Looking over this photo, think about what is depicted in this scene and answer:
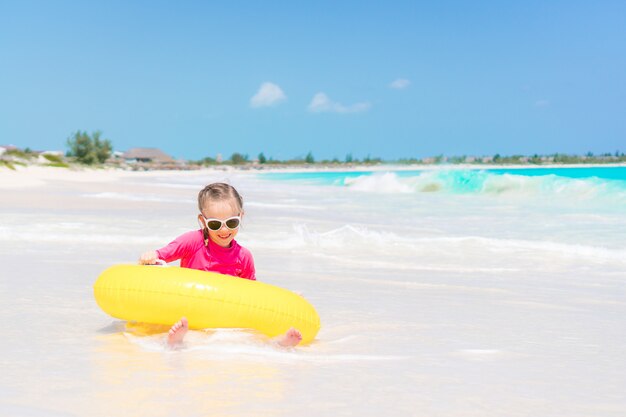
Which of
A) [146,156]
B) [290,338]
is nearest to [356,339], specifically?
[290,338]

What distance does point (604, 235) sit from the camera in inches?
465

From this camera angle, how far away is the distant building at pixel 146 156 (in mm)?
132125

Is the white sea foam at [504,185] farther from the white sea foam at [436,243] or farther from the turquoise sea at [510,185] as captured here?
the white sea foam at [436,243]

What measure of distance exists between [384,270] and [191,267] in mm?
3311

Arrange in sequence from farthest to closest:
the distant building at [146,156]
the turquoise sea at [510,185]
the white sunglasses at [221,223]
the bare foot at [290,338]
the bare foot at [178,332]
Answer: the distant building at [146,156] → the turquoise sea at [510,185] → the white sunglasses at [221,223] → the bare foot at [290,338] → the bare foot at [178,332]

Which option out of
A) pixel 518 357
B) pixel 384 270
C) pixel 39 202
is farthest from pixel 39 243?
pixel 39 202

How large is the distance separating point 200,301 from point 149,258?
0.47 meters

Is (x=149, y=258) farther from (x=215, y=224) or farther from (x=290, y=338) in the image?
(x=290, y=338)

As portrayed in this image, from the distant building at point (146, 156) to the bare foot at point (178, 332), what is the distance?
128967 mm

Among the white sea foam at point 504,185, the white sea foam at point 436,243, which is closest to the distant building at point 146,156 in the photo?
the white sea foam at point 504,185

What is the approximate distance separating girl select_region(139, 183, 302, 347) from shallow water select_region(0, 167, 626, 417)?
19.6 inches

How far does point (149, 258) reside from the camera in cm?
400

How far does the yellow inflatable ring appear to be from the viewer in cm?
372

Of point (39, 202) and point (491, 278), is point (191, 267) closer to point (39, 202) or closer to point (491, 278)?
point (491, 278)
